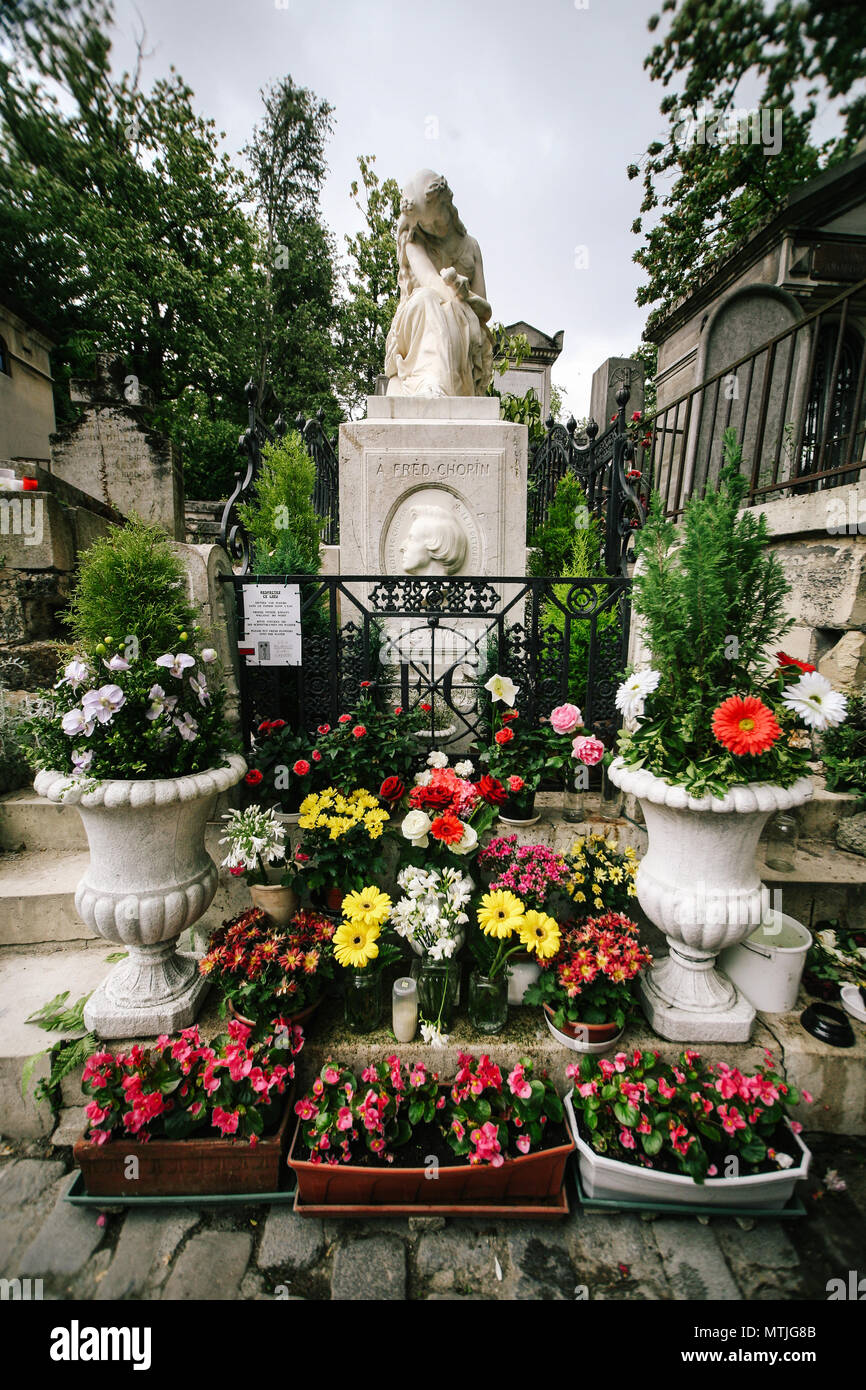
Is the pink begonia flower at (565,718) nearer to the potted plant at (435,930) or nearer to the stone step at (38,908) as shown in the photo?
the potted plant at (435,930)

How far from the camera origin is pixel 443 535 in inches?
156

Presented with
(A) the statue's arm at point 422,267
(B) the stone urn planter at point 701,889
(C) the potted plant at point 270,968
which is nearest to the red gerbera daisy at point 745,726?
(B) the stone urn planter at point 701,889

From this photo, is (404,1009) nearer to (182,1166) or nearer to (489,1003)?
(489,1003)

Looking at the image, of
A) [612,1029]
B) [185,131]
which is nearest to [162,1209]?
[612,1029]

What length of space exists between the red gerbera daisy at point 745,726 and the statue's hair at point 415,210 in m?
4.68

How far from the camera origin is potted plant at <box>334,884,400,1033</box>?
205 cm

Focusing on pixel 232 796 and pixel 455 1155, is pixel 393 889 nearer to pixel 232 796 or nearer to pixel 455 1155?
pixel 232 796

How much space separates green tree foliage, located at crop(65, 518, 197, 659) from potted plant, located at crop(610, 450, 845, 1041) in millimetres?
1730

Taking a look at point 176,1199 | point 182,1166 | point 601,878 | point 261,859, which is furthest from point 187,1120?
point 601,878

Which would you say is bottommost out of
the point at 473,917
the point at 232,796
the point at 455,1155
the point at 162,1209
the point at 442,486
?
the point at 162,1209

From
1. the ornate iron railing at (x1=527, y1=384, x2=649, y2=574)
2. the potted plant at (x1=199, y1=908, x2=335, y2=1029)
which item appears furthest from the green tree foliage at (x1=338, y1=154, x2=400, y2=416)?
the potted plant at (x1=199, y1=908, x2=335, y2=1029)

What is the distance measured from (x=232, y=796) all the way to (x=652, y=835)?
192 cm

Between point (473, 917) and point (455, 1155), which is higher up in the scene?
point (473, 917)

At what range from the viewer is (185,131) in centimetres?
227
